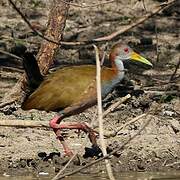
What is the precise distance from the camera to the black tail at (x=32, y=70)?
8646mm

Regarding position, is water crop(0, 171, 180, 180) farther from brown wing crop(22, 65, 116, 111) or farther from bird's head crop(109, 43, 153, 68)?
bird's head crop(109, 43, 153, 68)

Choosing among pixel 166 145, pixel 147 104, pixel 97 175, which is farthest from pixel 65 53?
pixel 97 175

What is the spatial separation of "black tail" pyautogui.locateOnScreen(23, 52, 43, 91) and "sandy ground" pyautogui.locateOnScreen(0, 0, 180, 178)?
690mm

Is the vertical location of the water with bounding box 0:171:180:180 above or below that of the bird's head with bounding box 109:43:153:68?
below

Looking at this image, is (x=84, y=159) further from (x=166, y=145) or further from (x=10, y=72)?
(x=10, y=72)

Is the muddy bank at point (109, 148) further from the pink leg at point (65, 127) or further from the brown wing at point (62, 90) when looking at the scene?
the brown wing at point (62, 90)

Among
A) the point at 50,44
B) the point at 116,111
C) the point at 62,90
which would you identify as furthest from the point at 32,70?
the point at 116,111

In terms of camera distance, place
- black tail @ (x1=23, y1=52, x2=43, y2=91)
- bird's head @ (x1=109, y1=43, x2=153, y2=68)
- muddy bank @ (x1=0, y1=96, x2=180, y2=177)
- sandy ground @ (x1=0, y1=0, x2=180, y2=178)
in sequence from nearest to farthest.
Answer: black tail @ (x1=23, y1=52, x2=43, y2=91) < muddy bank @ (x1=0, y1=96, x2=180, y2=177) < sandy ground @ (x1=0, y1=0, x2=180, y2=178) < bird's head @ (x1=109, y1=43, x2=153, y2=68)

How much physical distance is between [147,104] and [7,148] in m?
2.49

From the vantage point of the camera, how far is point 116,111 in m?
11.0

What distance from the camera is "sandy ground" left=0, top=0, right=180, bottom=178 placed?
29.4 ft

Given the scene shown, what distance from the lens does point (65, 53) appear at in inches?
540

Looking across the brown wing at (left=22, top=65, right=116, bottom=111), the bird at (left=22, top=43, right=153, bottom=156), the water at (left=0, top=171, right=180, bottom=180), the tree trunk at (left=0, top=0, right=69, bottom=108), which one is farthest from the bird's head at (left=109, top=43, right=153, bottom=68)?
the water at (left=0, top=171, right=180, bottom=180)

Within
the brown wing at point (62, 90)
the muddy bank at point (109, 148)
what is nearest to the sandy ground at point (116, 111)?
the muddy bank at point (109, 148)
